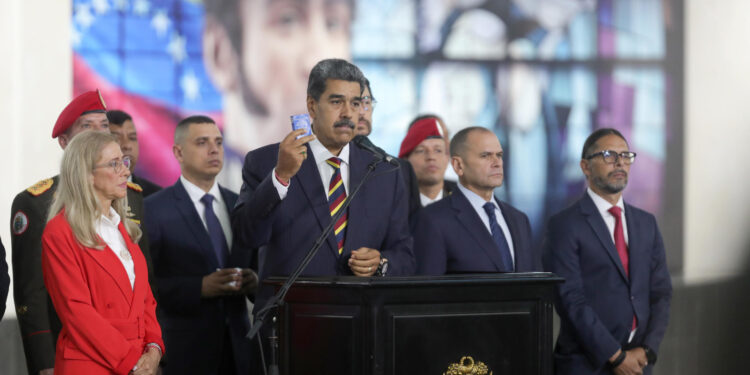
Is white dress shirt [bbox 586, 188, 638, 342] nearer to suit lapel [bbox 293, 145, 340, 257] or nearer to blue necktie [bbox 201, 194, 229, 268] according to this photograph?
suit lapel [bbox 293, 145, 340, 257]

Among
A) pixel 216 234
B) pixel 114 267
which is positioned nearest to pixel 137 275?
pixel 114 267

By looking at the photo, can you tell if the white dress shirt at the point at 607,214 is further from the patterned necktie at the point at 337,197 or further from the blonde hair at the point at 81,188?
the blonde hair at the point at 81,188

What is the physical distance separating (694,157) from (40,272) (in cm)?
535

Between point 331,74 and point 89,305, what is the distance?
115 centimetres

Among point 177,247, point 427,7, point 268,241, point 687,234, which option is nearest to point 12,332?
A: point 177,247

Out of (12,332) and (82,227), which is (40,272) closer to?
(82,227)

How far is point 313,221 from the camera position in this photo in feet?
11.3

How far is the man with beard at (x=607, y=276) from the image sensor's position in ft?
13.8

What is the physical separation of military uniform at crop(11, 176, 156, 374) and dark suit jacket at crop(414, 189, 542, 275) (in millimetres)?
1129

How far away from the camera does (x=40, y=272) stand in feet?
11.8

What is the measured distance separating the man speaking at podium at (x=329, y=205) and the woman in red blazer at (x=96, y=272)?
1.41 feet

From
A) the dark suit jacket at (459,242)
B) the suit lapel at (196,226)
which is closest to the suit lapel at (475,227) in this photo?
the dark suit jacket at (459,242)

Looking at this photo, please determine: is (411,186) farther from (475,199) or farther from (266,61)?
(266,61)

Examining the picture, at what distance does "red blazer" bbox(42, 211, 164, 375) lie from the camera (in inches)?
119
